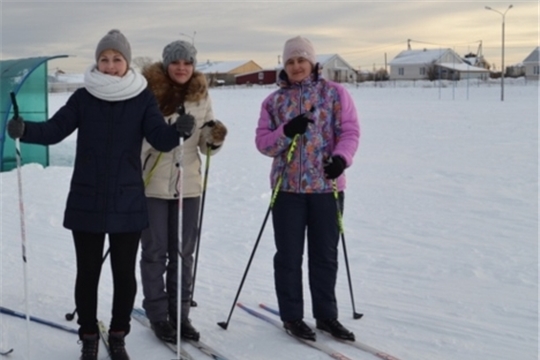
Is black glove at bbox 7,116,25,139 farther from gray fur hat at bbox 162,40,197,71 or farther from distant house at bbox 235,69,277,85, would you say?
distant house at bbox 235,69,277,85

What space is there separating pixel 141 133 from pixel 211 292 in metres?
1.90

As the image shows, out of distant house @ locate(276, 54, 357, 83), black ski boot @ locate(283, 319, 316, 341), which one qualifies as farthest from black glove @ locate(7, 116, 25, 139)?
distant house @ locate(276, 54, 357, 83)

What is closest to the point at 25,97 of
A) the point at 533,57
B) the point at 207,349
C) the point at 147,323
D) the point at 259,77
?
the point at 147,323

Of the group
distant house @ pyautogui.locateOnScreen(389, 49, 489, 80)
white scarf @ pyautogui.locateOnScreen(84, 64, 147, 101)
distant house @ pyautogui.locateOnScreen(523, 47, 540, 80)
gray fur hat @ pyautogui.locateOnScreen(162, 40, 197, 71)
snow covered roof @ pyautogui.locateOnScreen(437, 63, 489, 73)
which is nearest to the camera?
white scarf @ pyautogui.locateOnScreen(84, 64, 147, 101)

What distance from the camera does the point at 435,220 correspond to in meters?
7.69

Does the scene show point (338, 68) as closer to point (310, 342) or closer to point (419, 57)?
point (419, 57)

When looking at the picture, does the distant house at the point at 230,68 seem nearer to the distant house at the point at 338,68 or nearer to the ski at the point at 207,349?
the distant house at the point at 338,68

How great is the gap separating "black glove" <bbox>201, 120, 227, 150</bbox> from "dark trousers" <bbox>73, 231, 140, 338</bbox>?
2.54ft

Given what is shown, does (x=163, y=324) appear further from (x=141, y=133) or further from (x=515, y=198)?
(x=515, y=198)

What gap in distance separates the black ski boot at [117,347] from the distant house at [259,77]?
74907 millimetres

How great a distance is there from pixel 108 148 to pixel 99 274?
0.72 m

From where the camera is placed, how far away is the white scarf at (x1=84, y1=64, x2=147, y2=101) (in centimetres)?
360

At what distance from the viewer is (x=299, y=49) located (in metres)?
4.14

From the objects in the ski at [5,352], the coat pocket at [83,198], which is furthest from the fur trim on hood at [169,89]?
the ski at [5,352]
